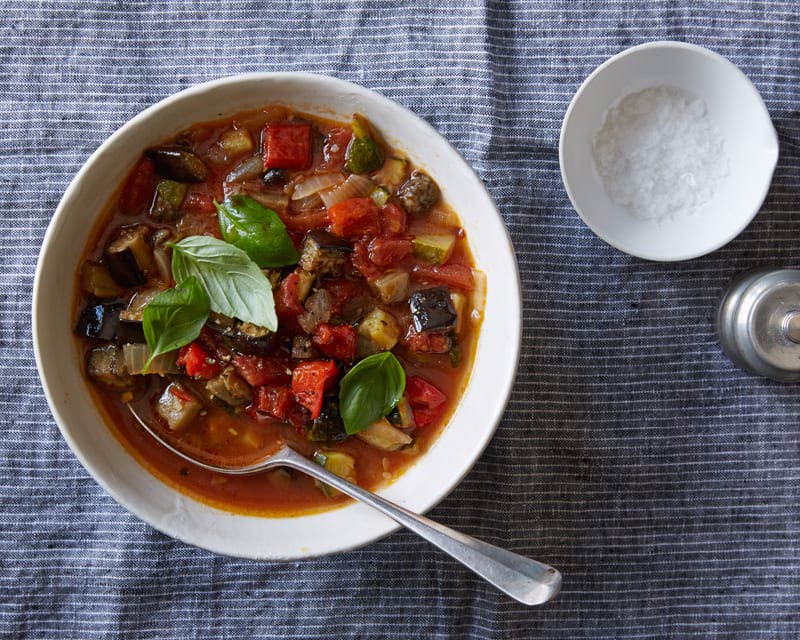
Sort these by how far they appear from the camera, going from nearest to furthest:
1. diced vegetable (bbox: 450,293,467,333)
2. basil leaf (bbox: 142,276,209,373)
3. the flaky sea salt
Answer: basil leaf (bbox: 142,276,209,373)
diced vegetable (bbox: 450,293,467,333)
the flaky sea salt

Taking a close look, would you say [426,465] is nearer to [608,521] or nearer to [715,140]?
[608,521]

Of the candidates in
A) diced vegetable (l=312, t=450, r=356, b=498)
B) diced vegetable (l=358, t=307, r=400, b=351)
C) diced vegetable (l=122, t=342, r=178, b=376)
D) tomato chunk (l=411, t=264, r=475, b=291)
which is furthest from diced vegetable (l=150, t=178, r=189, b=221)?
diced vegetable (l=312, t=450, r=356, b=498)

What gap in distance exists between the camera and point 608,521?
11.3 ft

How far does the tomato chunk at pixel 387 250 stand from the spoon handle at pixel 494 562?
96cm

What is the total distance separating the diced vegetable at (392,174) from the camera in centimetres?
298

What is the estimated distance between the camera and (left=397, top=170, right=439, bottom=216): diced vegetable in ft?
9.67

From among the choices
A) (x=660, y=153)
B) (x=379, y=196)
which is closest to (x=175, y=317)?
(x=379, y=196)

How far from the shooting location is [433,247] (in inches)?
115

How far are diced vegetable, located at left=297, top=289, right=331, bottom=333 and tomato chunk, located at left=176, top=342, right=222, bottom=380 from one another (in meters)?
0.38

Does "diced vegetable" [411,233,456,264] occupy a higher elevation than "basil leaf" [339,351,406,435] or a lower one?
higher

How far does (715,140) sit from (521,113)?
Answer: 3.07 ft

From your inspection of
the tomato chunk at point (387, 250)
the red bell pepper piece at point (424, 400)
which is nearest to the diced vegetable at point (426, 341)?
the red bell pepper piece at point (424, 400)

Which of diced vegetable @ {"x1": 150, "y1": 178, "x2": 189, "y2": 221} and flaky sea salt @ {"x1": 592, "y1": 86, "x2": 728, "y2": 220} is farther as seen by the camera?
flaky sea salt @ {"x1": 592, "y1": 86, "x2": 728, "y2": 220}

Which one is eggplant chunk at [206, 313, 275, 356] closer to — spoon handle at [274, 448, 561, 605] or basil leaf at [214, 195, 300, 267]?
basil leaf at [214, 195, 300, 267]
